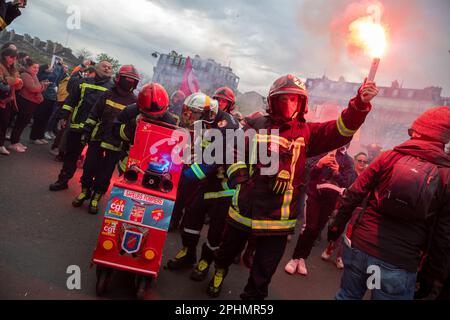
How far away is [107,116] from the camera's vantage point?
5.00 meters

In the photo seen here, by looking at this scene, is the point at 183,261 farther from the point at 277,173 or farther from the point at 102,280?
the point at 277,173

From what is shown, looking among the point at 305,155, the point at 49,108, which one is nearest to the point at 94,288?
the point at 305,155

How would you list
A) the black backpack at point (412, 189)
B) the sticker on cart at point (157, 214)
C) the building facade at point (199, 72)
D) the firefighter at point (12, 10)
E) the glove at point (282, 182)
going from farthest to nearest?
the building facade at point (199, 72) < the sticker on cart at point (157, 214) < the firefighter at point (12, 10) < the glove at point (282, 182) < the black backpack at point (412, 189)

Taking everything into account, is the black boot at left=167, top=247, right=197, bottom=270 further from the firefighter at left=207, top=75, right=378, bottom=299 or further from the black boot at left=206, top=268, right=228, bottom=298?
the firefighter at left=207, top=75, right=378, bottom=299

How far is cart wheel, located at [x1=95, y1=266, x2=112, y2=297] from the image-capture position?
306 centimetres

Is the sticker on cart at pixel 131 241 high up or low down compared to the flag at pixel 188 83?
down

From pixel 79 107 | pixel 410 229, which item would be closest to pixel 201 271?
pixel 410 229

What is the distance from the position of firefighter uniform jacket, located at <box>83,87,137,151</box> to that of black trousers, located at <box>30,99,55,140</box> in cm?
445

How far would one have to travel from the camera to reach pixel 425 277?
241cm

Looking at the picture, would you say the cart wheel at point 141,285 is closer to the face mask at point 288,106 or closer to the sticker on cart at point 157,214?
the sticker on cart at point 157,214

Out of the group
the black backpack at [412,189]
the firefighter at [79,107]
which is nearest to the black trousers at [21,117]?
the firefighter at [79,107]

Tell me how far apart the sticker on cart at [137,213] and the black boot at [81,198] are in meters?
2.59

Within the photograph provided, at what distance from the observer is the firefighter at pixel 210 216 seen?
12.7 ft

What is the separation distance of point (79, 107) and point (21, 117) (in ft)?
9.37
